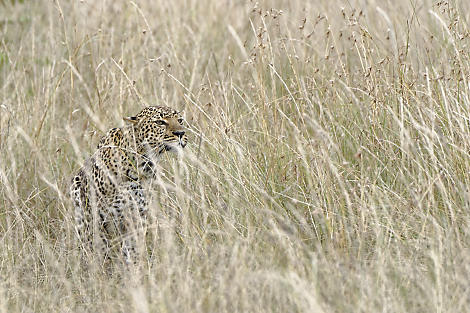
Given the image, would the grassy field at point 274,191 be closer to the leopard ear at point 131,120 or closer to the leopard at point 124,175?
the leopard at point 124,175

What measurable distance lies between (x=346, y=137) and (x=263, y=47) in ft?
2.66

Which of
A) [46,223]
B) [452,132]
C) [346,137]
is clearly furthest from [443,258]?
[46,223]

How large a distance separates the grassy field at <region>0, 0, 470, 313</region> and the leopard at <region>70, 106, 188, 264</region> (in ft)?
0.44

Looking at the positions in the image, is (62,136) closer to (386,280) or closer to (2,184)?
(2,184)

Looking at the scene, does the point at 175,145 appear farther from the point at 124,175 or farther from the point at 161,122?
the point at 124,175

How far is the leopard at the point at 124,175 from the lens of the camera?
5.30m

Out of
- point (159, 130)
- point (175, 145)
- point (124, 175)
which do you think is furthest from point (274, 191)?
point (124, 175)

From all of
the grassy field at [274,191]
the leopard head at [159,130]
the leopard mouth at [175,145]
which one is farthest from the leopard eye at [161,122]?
the grassy field at [274,191]

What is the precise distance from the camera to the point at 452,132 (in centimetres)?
486

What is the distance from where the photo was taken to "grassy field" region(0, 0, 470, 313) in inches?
156

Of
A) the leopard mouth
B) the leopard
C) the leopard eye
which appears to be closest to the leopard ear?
the leopard

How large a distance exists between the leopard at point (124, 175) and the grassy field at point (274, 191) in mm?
135

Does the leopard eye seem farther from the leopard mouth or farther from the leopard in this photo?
the leopard mouth

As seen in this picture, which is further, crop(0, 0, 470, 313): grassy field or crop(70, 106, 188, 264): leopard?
crop(70, 106, 188, 264): leopard
